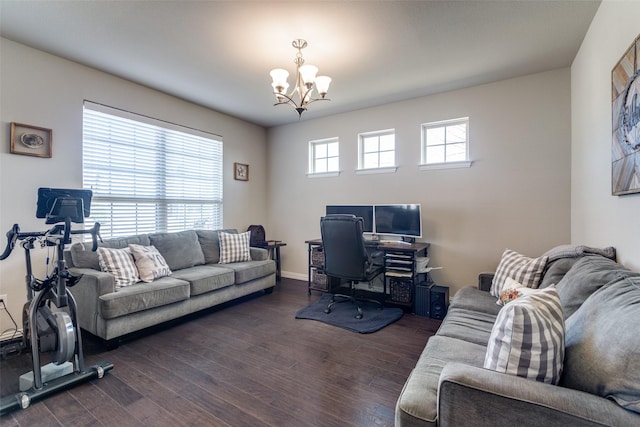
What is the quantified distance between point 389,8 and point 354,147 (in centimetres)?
232

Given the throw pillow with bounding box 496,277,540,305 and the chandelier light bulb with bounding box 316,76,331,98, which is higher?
the chandelier light bulb with bounding box 316,76,331,98

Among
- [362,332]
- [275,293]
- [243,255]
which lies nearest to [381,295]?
[362,332]

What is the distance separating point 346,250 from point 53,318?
243 cm

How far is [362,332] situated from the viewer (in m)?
2.86

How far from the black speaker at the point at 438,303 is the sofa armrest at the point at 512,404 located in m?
2.25

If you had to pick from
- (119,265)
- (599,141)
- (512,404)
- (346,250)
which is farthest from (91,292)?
(599,141)

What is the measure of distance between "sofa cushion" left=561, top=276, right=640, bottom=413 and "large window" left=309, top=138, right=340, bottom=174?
3684 mm

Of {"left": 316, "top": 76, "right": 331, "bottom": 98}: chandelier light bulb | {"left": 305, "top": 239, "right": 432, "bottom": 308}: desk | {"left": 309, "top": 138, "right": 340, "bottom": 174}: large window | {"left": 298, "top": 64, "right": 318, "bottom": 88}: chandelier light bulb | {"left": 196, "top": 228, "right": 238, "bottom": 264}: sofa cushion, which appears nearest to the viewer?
{"left": 298, "top": 64, "right": 318, "bottom": 88}: chandelier light bulb

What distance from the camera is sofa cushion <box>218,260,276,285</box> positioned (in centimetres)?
361

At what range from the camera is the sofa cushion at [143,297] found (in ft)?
7.98

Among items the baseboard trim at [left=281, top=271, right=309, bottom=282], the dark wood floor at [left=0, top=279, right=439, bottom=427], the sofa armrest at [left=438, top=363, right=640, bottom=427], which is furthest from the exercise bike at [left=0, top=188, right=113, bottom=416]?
the baseboard trim at [left=281, top=271, right=309, bottom=282]

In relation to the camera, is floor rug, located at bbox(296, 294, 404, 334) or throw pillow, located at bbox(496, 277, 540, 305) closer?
throw pillow, located at bbox(496, 277, 540, 305)

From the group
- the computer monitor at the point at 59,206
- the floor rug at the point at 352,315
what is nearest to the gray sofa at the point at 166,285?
the computer monitor at the point at 59,206

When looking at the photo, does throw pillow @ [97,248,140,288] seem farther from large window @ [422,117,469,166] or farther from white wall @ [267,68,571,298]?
large window @ [422,117,469,166]
